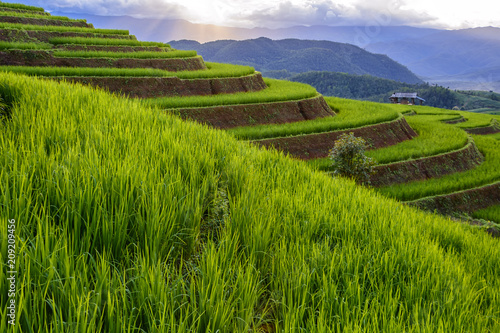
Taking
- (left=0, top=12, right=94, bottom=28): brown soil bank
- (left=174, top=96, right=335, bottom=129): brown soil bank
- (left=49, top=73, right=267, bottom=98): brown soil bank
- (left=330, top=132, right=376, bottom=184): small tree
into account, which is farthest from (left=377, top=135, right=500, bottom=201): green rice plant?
(left=0, top=12, right=94, bottom=28): brown soil bank

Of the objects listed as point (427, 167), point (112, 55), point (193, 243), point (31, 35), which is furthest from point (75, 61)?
point (193, 243)

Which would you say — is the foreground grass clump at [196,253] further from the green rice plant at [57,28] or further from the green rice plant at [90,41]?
the green rice plant at [57,28]

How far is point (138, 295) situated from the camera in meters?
1.74

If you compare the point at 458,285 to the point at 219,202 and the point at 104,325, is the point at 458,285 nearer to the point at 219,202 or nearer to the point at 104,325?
the point at 219,202

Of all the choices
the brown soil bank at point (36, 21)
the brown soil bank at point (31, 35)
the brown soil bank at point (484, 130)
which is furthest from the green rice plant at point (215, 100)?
the brown soil bank at point (484, 130)

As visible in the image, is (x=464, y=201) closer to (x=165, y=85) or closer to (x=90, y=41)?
(x=165, y=85)

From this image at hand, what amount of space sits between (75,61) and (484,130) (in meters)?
33.8

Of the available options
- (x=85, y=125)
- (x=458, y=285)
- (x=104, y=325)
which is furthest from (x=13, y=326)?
(x=85, y=125)

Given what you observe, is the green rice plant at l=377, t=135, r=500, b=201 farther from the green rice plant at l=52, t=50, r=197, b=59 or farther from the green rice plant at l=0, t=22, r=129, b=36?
the green rice plant at l=0, t=22, r=129, b=36

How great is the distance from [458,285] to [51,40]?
76.4 feet

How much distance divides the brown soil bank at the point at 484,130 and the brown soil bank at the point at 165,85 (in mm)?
21833

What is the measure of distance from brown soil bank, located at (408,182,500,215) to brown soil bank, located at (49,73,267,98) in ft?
40.0

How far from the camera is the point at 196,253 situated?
2.67 m

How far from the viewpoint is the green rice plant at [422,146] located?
47.5 ft
